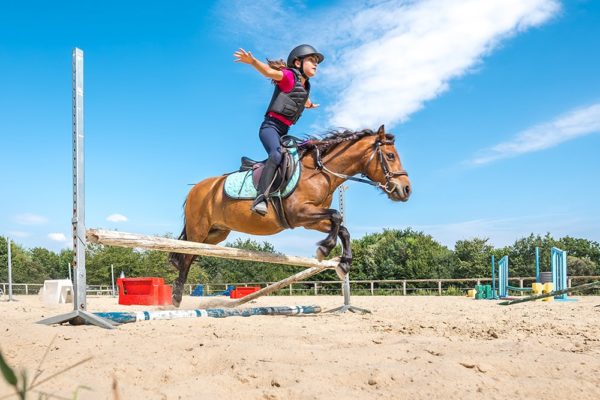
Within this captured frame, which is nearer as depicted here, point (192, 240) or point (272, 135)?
point (272, 135)

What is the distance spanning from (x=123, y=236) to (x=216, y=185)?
1920 mm

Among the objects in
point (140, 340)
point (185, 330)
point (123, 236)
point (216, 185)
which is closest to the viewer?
point (140, 340)

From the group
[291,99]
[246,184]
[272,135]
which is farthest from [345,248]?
[291,99]

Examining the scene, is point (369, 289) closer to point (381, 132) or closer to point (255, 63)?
point (381, 132)

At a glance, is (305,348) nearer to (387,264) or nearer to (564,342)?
(564,342)

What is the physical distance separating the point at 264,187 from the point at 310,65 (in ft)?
5.12

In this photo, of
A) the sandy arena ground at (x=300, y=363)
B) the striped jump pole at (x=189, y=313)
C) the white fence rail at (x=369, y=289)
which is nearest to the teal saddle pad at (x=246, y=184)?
the striped jump pole at (x=189, y=313)

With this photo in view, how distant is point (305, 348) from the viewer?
3.42m

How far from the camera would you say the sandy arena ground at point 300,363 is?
7.95ft

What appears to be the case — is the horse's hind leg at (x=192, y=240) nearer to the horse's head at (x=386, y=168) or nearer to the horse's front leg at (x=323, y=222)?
the horse's front leg at (x=323, y=222)

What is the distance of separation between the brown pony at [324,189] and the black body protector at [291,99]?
1.56 feet

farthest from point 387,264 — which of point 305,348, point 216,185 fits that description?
point 305,348

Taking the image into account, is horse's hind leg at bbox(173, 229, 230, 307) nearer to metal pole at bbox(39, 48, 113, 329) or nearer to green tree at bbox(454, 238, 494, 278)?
metal pole at bbox(39, 48, 113, 329)

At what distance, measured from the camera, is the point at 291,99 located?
575 cm
